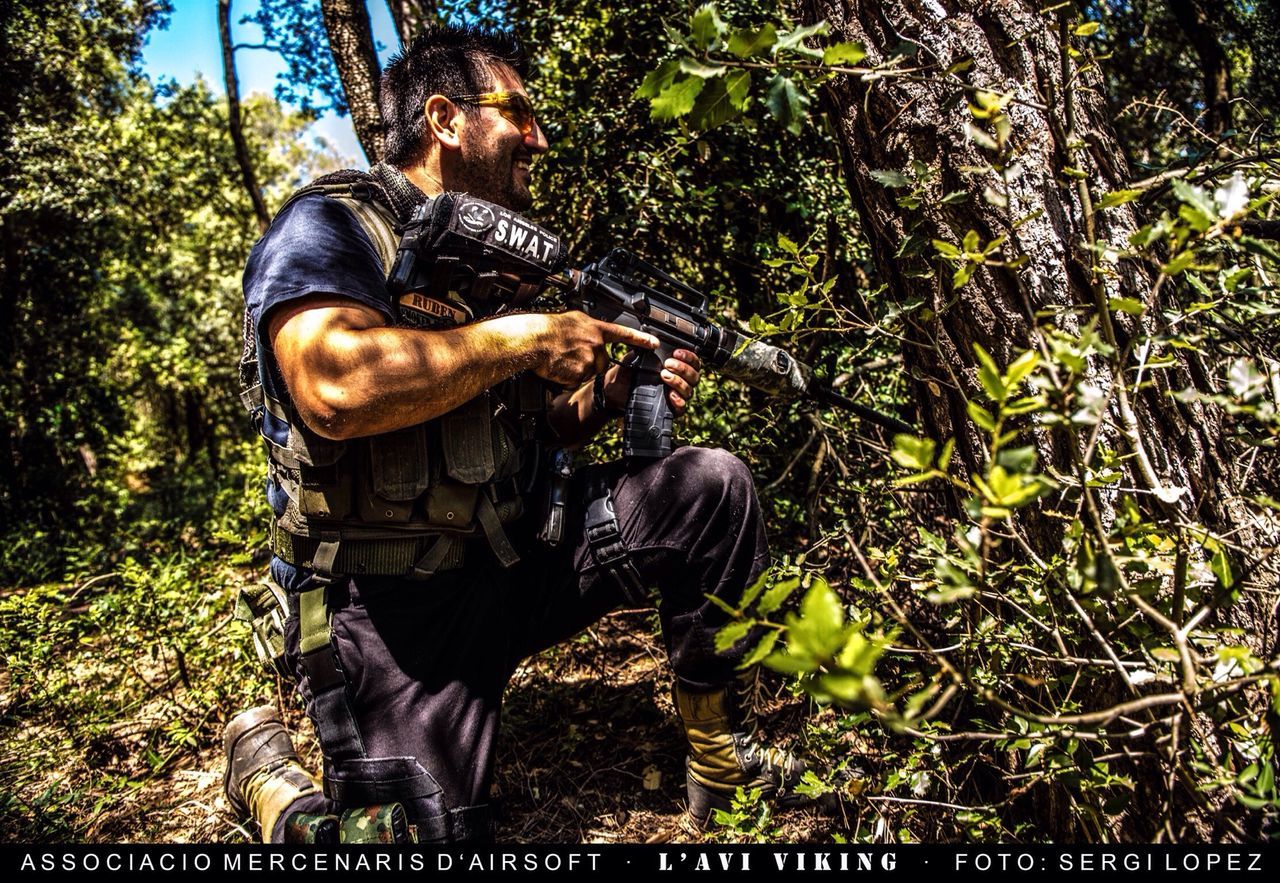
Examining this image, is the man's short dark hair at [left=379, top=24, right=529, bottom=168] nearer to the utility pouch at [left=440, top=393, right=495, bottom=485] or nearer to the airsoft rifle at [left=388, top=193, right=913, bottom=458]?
the airsoft rifle at [left=388, top=193, right=913, bottom=458]

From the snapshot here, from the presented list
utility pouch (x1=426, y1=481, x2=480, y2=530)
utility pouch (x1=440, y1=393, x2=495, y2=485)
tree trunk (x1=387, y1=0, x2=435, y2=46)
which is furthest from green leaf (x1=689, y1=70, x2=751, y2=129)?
tree trunk (x1=387, y1=0, x2=435, y2=46)

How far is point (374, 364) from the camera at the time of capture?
5.28 ft

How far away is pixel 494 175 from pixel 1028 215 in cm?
156

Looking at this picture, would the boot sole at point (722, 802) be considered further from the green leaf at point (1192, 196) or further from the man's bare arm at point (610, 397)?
the green leaf at point (1192, 196)

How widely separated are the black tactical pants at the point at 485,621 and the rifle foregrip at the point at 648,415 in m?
0.05

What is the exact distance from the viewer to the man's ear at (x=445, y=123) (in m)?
2.22

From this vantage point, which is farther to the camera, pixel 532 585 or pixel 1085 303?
pixel 532 585

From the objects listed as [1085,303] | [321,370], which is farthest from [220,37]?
[1085,303]

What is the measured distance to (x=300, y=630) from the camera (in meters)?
1.94

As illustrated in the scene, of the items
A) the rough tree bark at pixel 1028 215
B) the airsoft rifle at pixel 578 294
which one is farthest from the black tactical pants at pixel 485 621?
the rough tree bark at pixel 1028 215

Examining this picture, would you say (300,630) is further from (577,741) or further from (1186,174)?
(1186,174)

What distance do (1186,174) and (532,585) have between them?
75.8 inches

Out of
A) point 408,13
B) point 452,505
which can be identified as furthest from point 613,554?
point 408,13

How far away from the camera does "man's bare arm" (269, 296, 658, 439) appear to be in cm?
159
